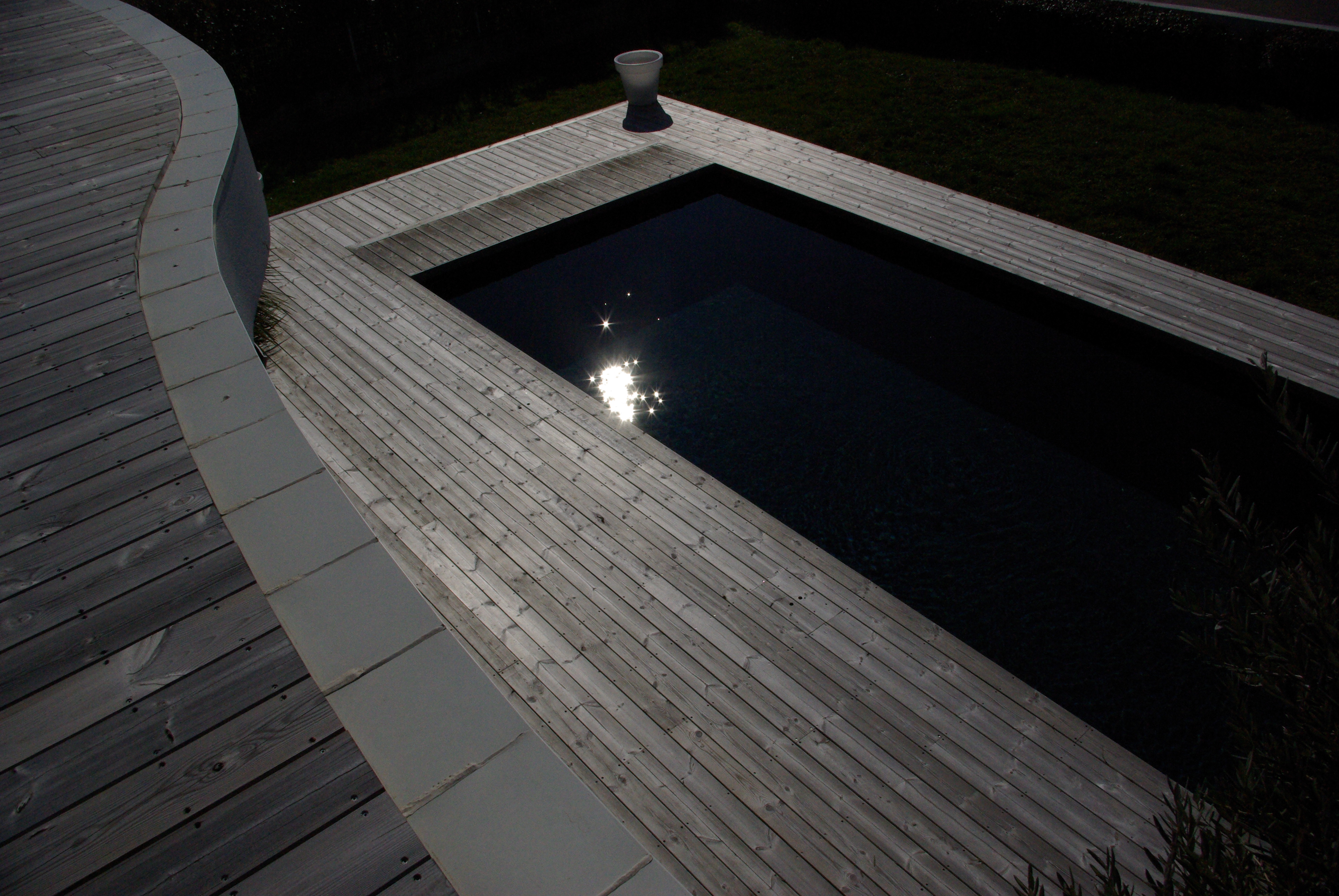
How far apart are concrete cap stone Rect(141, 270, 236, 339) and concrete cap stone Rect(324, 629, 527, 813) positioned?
6.53 feet

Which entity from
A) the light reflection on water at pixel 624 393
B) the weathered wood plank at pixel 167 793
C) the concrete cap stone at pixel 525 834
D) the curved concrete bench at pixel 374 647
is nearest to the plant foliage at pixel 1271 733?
the concrete cap stone at pixel 525 834

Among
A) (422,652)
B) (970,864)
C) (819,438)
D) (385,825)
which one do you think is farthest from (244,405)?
(819,438)

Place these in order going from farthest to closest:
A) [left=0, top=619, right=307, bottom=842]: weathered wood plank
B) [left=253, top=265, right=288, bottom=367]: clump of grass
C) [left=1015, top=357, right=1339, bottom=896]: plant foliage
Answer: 1. [left=253, top=265, right=288, bottom=367]: clump of grass
2. [left=0, top=619, right=307, bottom=842]: weathered wood plank
3. [left=1015, top=357, right=1339, bottom=896]: plant foliage

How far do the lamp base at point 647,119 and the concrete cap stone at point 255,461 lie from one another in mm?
6912

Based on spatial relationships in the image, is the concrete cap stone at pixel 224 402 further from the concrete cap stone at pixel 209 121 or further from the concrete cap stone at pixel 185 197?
the concrete cap stone at pixel 209 121

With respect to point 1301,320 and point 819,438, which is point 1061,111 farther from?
point 819,438

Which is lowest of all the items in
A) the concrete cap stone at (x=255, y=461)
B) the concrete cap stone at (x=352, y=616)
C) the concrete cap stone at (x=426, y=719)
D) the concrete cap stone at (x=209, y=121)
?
the concrete cap stone at (x=426, y=719)

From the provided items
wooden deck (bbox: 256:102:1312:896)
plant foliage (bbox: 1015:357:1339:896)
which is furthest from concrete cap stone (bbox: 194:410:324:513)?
plant foliage (bbox: 1015:357:1339:896)

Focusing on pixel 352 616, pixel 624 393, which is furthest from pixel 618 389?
Result: pixel 352 616

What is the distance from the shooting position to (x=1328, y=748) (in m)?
1.65

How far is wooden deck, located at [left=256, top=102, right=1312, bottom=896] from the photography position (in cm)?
303

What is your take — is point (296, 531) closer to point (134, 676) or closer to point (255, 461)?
point (255, 461)

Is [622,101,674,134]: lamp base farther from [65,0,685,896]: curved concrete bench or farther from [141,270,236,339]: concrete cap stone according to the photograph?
[141,270,236,339]: concrete cap stone

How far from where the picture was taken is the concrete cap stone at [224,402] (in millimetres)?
2783
